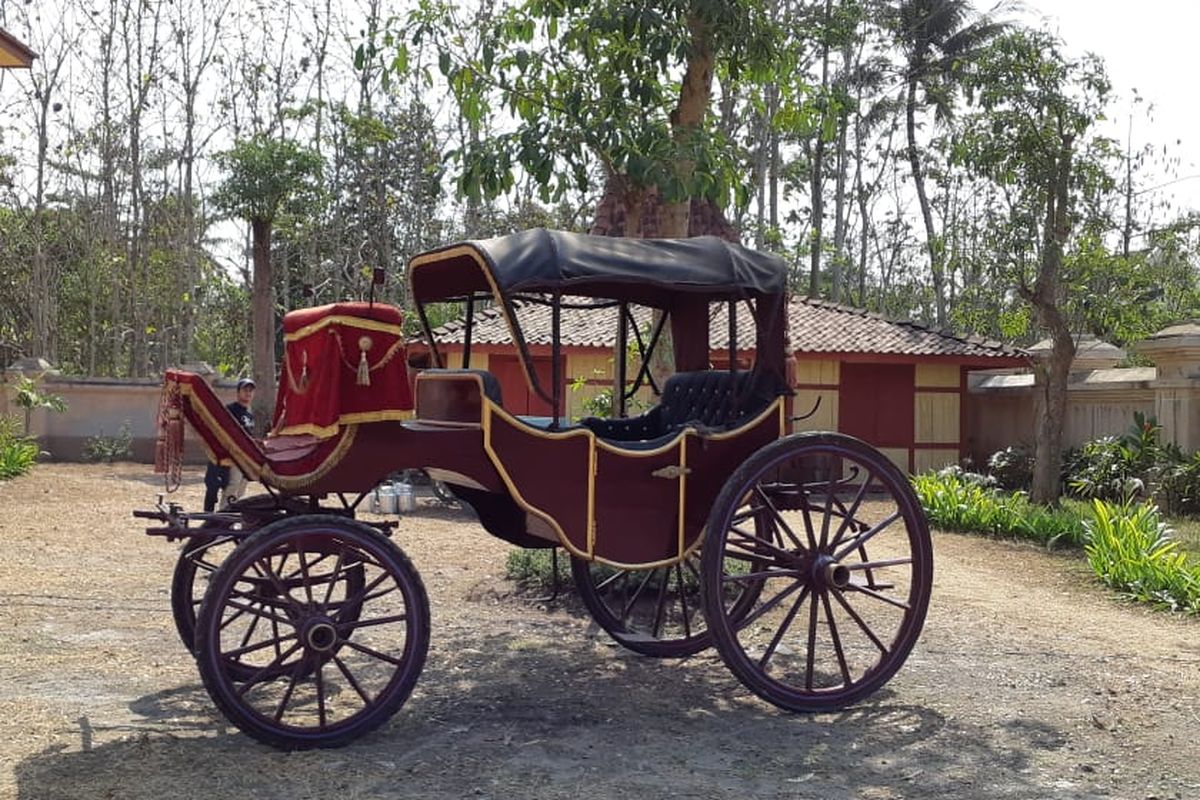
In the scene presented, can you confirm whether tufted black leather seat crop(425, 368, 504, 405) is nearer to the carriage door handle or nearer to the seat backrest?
the carriage door handle

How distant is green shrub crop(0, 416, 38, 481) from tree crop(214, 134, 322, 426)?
3.31 m

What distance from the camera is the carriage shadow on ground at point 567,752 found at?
4590mm

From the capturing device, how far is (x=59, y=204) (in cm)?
2703

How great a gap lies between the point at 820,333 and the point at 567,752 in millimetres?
15730

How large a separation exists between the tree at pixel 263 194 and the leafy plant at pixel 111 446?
3841 millimetres

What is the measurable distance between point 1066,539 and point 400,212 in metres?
17.3

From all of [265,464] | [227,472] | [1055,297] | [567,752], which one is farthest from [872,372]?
[265,464]

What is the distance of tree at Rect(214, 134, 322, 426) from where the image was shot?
1802 centimetres

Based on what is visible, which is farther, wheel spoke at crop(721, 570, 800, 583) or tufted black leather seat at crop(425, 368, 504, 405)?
wheel spoke at crop(721, 570, 800, 583)

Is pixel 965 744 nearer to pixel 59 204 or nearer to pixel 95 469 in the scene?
pixel 95 469

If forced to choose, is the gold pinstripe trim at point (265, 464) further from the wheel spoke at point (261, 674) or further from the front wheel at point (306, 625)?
the wheel spoke at point (261, 674)

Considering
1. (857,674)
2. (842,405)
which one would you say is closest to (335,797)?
(857,674)

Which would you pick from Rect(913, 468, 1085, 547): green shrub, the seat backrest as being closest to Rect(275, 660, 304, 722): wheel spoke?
the seat backrest

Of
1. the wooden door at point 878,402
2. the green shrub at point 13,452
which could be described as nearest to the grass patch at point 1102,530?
the wooden door at point 878,402
